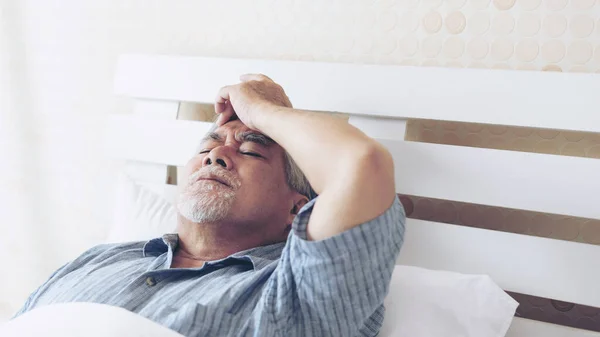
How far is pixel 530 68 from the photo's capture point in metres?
1.39

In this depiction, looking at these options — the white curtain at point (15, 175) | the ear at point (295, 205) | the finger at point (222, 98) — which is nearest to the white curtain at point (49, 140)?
the white curtain at point (15, 175)

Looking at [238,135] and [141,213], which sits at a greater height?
[238,135]

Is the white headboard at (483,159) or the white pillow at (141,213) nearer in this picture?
the white headboard at (483,159)

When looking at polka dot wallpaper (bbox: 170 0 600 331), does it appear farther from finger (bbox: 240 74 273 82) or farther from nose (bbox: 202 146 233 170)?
nose (bbox: 202 146 233 170)

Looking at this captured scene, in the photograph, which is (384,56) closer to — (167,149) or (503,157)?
(503,157)

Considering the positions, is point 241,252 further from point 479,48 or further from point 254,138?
point 479,48

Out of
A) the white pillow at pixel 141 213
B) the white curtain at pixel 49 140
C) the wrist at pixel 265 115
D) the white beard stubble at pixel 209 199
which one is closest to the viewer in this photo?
the wrist at pixel 265 115

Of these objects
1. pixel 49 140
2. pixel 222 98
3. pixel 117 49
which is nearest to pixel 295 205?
pixel 222 98

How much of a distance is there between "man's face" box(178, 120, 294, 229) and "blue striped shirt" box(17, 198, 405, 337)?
0.26 feet

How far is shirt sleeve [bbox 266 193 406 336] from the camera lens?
3.05ft

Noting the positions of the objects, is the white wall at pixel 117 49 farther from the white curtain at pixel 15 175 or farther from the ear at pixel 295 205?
the ear at pixel 295 205

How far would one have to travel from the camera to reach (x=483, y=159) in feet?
4.39

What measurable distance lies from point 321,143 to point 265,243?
0.37m

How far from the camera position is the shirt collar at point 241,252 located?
119 centimetres
